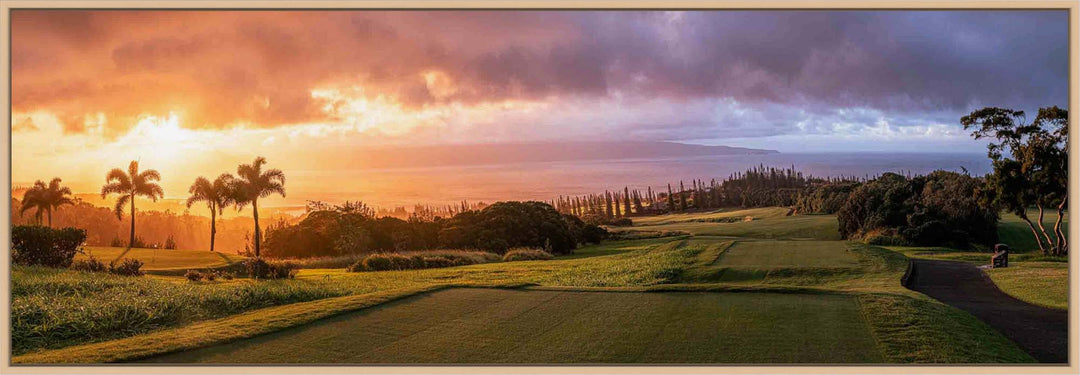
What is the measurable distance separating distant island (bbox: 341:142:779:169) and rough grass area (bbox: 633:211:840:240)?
14970 millimetres

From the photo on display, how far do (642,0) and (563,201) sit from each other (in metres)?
22.8

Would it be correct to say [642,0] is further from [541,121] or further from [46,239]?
[46,239]

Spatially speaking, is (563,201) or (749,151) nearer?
(749,151)

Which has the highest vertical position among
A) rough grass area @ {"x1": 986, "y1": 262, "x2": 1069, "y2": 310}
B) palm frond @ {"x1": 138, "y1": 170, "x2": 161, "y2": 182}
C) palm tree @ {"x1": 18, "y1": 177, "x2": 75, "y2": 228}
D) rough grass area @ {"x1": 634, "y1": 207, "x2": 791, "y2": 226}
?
palm frond @ {"x1": 138, "y1": 170, "x2": 161, "y2": 182}

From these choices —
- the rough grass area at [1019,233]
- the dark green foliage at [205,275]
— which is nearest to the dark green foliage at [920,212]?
the rough grass area at [1019,233]

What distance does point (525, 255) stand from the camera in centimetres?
2492

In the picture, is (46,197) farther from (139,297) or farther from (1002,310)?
(1002,310)

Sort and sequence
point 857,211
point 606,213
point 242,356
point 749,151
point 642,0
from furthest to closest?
point 606,213 → point 857,211 → point 749,151 → point 642,0 → point 242,356

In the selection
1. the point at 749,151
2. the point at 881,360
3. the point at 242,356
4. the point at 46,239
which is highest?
the point at 749,151

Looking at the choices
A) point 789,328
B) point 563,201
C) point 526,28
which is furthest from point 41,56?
point 563,201

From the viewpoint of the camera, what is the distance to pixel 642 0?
10.6 metres

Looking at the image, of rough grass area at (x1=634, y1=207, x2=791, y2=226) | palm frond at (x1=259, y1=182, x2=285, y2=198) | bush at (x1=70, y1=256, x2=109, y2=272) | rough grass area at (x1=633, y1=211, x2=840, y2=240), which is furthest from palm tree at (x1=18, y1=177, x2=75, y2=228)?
rough grass area at (x1=634, y1=207, x2=791, y2=226)

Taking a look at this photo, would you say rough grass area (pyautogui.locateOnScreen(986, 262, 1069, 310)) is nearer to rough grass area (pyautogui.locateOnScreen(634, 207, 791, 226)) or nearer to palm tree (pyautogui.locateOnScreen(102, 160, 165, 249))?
palm tree (pyautogui.locateOnScreen(102, 160, 165, 249))

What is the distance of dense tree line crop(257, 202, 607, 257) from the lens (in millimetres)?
21828
